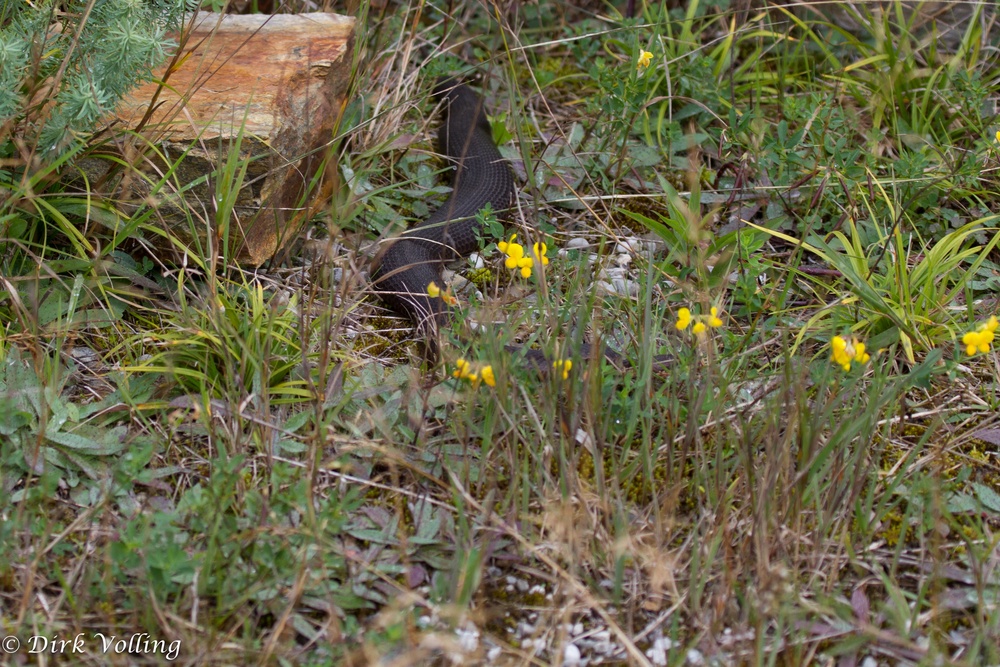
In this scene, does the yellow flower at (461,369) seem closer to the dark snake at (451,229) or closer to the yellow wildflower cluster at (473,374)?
the yellow wildflower cluster at (473,374)

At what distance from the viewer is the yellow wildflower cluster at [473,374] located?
238cm

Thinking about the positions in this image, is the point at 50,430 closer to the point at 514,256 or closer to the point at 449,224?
the point at 514,256

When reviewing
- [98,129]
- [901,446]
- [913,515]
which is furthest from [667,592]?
[98,129]

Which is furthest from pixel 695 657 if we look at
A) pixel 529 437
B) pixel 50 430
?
pixel 50 430

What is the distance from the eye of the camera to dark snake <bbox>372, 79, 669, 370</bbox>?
322cm

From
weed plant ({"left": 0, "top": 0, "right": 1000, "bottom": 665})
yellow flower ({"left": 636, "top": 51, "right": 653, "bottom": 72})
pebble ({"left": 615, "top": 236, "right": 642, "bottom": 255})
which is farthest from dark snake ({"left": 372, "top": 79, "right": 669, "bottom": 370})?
yellow flower ({"left": 636, "top": 51, "right": 653, "bottom": 72})

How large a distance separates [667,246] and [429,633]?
1.86 m

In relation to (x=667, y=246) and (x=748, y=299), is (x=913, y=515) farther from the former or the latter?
(x=667, y=246)

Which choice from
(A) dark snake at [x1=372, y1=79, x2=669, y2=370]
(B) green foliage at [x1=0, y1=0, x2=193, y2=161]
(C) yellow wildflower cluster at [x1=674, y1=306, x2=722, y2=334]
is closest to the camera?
(C) yellow wildflower cluster at [x1=674, y1=306, x2=722, y2=334]

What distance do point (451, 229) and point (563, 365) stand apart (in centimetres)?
149

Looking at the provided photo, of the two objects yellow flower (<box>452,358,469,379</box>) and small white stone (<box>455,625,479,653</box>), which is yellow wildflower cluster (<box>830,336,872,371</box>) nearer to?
yellow flower (<box>452,358,469,379</box>)

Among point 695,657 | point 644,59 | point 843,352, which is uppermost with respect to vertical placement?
point 644,59

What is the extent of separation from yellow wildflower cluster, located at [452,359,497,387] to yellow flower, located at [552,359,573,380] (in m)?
0.17

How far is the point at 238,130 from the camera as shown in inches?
127
